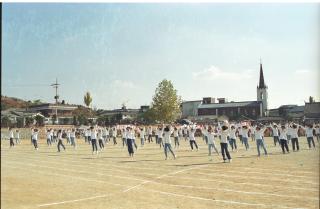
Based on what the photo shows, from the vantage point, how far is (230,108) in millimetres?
108000

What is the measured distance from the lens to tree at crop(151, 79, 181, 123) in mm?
75438

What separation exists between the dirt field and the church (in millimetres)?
84930

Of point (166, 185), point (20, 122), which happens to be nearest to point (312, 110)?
point (20, 122)

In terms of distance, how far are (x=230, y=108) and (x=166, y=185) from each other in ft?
316

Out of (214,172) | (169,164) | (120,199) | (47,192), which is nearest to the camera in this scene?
(120,199)

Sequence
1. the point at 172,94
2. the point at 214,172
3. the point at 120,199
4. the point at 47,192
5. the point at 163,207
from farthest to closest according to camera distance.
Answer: the point at 172,94 → the point at 214,172 → the point at 47,192 → the point at 120,199 → the point at 163,207

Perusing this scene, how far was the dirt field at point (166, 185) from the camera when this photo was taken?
1091 centimetres

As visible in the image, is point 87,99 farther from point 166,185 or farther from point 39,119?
point 166,185

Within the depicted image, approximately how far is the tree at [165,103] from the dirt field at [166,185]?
55.7 metres

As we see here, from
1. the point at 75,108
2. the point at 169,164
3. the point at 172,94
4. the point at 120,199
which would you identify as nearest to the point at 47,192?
the point at 120,199

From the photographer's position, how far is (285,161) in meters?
19.4

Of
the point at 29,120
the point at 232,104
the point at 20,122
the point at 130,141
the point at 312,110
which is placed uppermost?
the point at 232,104

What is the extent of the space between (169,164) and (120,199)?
7918 mm

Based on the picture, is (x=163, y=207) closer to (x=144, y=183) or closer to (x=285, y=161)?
(x=144, y=183)
